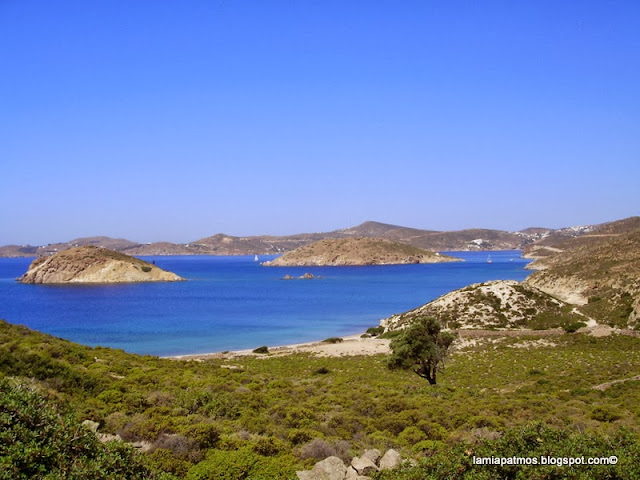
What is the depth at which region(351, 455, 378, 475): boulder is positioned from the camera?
9066mm

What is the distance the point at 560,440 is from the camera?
837 centimetres

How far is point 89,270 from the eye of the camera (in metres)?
148

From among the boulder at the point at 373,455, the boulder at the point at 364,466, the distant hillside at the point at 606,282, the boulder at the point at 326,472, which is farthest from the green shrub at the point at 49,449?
the distant hillside at the point at 606,282

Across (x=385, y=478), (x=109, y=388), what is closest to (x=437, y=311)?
(x=109, y=388)

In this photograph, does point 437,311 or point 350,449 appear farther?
point 437,311

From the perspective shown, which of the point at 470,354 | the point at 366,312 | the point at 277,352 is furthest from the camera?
the point at 366,312

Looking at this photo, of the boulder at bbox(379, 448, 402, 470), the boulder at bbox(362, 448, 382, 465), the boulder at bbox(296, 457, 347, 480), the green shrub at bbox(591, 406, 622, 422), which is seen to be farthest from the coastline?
the boulder at bbox(296, 457, 347, 480)

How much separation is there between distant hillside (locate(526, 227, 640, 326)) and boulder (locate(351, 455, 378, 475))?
1839 inches

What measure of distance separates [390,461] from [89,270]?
156874 mm

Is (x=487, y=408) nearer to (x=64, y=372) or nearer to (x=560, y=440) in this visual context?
(x=560, y=440)

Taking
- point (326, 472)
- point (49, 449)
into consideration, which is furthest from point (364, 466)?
point (49, 449)

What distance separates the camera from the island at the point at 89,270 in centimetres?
14812

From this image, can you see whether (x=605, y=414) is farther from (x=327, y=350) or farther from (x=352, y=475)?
(x=327, y=350)

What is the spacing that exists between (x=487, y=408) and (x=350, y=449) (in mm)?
6768
